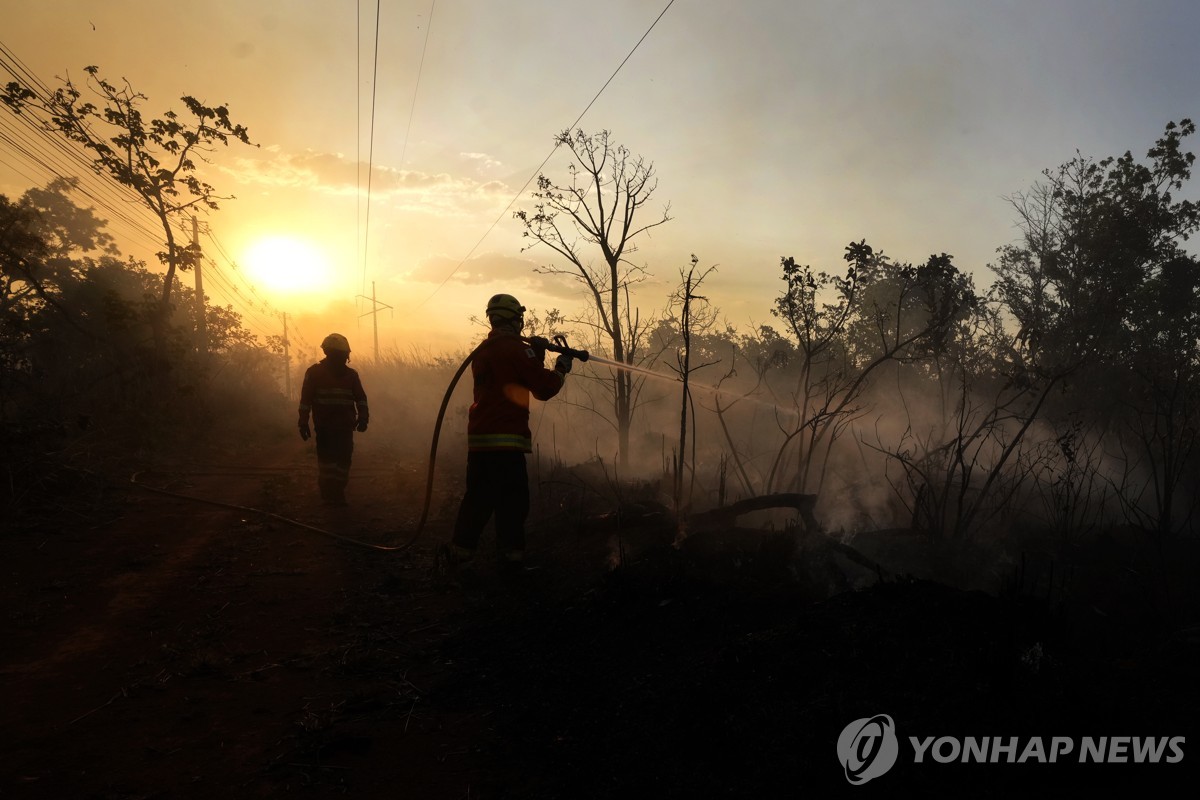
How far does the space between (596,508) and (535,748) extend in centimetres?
515

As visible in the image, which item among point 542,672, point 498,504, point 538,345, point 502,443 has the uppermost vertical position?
point 538,345

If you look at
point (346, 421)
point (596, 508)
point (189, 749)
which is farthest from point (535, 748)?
point (346, 421)

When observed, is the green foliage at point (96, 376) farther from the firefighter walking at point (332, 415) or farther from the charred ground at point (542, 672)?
the charred ground at point (542, 672)

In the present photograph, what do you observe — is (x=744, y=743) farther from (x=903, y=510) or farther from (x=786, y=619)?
(x=903, y=510)

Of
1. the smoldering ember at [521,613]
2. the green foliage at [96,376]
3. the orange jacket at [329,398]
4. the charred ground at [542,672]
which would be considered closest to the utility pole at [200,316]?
the green foliage at [96,376]

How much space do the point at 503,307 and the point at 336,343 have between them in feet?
12.3

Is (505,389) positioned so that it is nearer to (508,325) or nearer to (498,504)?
(508,325)

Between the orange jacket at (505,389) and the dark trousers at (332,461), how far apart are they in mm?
3670

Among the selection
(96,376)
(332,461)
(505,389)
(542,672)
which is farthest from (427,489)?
(96,376)

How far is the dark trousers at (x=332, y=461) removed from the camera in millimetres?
8422

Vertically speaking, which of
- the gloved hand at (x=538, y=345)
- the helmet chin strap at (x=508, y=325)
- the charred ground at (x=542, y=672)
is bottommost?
the charred ground at (x=542, y=672)

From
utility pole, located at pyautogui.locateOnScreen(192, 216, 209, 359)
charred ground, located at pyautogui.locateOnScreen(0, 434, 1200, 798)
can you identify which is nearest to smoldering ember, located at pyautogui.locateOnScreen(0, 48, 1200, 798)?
charred ground, located at pyautogui.locateOnScreen(0, 434, 1200, 798)

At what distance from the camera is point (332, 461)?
847 centimetres

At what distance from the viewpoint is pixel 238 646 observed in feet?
12.9
